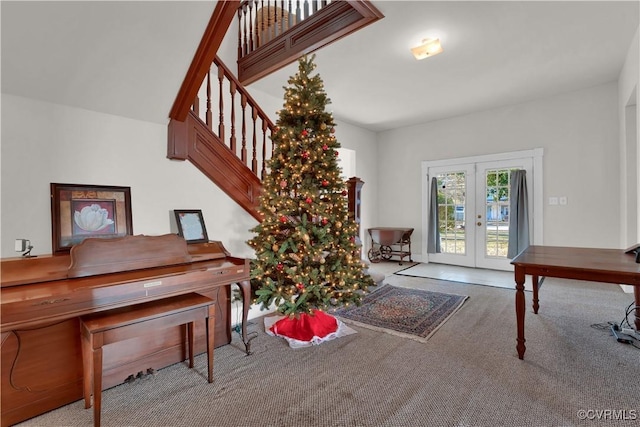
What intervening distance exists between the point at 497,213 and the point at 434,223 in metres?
1.06

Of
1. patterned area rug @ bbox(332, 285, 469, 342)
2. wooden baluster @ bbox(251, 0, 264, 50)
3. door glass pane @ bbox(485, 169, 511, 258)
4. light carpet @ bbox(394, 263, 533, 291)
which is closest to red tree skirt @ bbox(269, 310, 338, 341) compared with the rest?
patterned area rug @ bbox(332, 285, 469, 342)

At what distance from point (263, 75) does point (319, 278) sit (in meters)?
2.69

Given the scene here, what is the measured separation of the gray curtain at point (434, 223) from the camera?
5749 millimetres

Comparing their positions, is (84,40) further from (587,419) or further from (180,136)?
(587,419)

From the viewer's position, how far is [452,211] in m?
5.64

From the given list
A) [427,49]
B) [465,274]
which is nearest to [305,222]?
[427,49]

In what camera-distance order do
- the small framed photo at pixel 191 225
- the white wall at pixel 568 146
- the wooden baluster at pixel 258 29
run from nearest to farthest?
the small framed photo at pixel 191 225, the wooden baluster at pixel 258 29, the white wall at pixel 568 146

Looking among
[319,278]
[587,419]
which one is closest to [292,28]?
[319,278]

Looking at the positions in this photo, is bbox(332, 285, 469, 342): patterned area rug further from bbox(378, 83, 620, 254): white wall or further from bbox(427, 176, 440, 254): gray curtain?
bbox(378, 83, 620, 254): white wall

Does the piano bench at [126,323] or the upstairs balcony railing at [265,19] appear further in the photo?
the upstairs balcony railing at [265,19]

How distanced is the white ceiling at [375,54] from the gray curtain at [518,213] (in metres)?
1.28

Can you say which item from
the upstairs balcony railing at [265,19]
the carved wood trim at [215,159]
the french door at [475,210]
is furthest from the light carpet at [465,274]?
the upstairs balcony railing at [265,19]

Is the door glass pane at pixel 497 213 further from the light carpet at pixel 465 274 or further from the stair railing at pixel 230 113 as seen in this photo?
the stair railing at pixel 230 113

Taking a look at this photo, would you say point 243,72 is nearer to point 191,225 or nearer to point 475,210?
point 191,225
